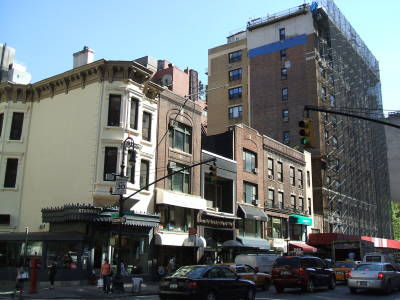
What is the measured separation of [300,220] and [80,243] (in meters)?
28.4

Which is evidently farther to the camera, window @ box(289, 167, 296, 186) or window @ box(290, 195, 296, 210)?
window @ box(289, 167, 296, 186)

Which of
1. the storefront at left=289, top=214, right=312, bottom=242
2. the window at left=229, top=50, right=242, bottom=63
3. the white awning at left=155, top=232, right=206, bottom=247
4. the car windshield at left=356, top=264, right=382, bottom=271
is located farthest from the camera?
the window at left=229, top=50, right=242, bottom=63

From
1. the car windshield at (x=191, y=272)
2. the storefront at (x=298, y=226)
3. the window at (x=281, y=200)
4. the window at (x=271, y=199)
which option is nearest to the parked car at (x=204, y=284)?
the car windshield at (x=191, y=272)

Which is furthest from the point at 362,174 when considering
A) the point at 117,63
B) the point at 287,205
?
the point at 117,63

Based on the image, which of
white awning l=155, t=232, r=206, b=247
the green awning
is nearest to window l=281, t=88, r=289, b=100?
the green awning

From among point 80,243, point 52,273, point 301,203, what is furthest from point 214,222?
point 301,203

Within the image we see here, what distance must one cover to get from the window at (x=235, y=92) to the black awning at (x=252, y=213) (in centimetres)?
3000

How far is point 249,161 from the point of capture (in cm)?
4372

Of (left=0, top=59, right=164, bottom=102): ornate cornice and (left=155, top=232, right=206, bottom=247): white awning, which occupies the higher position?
(left=0, top=59, right=164, bottom=102): ornate cornice

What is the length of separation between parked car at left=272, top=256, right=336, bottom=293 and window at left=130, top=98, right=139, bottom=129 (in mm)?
13300

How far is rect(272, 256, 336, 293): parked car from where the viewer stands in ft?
75.7

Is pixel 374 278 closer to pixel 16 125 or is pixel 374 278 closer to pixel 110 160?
pixel 110 160

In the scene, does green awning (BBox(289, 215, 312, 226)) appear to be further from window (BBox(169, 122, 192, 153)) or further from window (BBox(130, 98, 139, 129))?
window (BBox(130, 98, 139, 129))

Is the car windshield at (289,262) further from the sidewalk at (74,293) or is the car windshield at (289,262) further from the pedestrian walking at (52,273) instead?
the pedestrian walking at (52,273)
